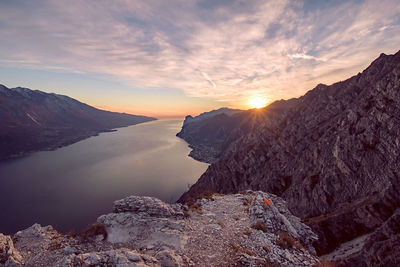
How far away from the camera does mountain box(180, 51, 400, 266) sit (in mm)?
33781

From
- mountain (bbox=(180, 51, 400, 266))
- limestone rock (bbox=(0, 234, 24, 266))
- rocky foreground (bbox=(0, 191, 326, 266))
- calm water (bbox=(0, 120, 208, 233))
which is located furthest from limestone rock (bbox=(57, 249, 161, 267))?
calm water (bbox=(0, 120, 208, 233))

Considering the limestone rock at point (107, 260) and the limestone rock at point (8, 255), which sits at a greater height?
the limestone rock at point (107, 260)

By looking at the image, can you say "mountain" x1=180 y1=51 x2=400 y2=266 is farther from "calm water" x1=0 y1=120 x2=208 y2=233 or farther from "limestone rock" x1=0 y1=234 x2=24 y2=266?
"calm water" x1=0 y1=120 x2=208 y2=233

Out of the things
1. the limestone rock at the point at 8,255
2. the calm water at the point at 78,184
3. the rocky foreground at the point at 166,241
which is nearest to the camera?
the limestone rock at the point at 8,255

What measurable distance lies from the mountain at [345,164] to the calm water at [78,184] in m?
48.9

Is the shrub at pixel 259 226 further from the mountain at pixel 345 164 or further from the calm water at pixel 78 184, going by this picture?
the calm water at pixel 78 184

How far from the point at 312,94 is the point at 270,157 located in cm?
3430

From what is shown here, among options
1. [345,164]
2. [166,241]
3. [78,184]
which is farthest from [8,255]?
[78,184]

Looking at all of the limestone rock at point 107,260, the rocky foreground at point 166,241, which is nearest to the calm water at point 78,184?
the rocky foreground at point 166,241

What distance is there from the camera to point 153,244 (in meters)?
11.2

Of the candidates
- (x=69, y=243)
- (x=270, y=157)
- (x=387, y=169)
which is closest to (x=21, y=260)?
(x=69, y=243)

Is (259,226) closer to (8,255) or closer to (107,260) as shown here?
(107,260)

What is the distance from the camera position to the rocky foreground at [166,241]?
945 centimetres

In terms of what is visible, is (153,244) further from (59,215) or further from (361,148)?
(59,215)
